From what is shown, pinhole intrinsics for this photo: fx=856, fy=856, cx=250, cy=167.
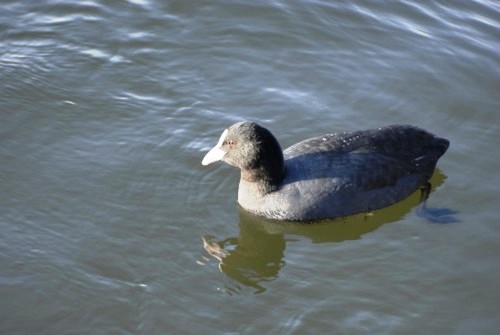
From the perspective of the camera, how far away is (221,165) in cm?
948

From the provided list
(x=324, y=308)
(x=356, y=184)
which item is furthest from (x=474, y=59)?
(x=324, y=308)

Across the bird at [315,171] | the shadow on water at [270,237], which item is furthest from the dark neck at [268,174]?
the shadow on water at [270,237]

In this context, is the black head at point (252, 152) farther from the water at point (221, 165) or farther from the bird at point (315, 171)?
the water at point (221, 165)

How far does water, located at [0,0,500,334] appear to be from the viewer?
7449 mm

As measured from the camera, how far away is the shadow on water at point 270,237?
811 centimetres

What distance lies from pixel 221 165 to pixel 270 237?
1.21 meters

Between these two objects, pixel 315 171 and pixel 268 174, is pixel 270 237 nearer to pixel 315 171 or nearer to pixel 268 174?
pixel 268 174

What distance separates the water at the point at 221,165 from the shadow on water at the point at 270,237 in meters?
0.02

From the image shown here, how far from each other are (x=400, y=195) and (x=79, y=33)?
4.83 m

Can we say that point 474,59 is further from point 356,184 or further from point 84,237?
point 84,237

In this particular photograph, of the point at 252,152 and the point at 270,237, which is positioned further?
the point at 270,237

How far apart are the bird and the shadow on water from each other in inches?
4.3

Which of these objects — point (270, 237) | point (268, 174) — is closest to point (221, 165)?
point (268, 174)

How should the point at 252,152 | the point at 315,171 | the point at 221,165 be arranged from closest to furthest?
the point at 252,152 < the point at 315,171 < the point at 221,165
